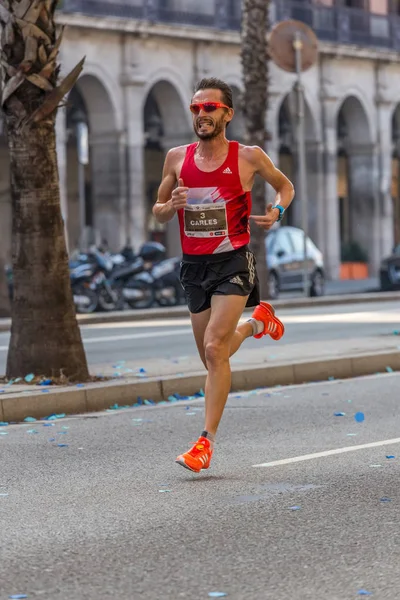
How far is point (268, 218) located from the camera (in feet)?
27.1

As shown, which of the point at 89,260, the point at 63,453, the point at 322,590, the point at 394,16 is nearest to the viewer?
the point at 322,590

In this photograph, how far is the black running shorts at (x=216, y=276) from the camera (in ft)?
27.5

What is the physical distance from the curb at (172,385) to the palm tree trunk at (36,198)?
23.1 inches

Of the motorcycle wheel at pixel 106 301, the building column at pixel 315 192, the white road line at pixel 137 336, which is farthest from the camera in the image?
the building column at pixel 315 192

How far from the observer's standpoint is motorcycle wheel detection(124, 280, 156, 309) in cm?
2781

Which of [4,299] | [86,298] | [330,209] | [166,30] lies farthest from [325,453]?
[330,209]

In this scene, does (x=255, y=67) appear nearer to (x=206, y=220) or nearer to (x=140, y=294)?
(x=140, y=294)

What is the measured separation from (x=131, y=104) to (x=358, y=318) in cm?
1529

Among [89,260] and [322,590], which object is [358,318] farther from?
[322,590]

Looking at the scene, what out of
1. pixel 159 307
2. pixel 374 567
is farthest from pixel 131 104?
pixel 374 567

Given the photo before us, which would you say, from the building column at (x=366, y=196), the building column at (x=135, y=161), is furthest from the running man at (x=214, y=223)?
the building column at (x=366, y=196)

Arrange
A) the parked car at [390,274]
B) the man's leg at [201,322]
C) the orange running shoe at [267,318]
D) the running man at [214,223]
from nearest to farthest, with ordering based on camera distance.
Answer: the running man at [214,223] → the man's leg at [201,322] → the orange running shoe at [267,318] → the parked car at [390,274]

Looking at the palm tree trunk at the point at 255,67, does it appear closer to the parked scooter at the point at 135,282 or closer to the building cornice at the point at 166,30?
the parked scooter at the point at 135,282

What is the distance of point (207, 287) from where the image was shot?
841 cm
